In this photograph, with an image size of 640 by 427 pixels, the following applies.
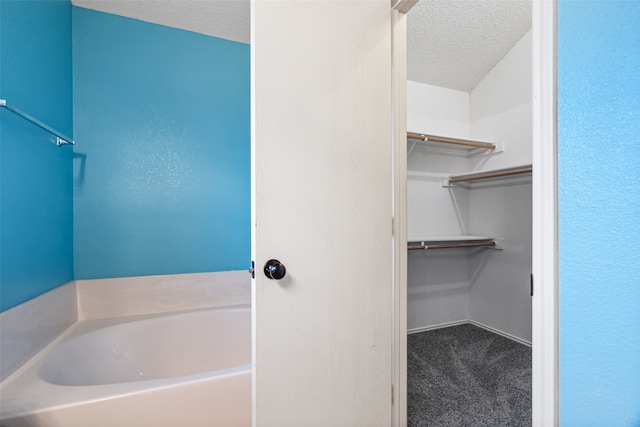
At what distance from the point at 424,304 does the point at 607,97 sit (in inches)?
96.5

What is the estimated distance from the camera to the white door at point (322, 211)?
3.33 ft

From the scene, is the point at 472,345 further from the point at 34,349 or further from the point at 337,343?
the point at 34,349

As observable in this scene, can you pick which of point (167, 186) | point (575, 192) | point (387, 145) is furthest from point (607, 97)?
point (167, 186)

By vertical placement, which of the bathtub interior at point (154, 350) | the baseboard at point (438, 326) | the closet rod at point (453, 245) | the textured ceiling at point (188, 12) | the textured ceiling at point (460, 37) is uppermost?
the textured ceiling at point (460, 37)

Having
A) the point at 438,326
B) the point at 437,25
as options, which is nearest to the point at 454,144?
the point at 437,25

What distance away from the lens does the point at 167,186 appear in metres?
1.95

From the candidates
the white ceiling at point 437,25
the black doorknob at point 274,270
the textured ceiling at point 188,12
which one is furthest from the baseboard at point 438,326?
the textured ceiling at point 188,12

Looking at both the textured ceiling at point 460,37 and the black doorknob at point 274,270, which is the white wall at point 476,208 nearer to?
the textured ceiling at point 460,37

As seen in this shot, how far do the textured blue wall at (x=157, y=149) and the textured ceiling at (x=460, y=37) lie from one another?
132 centimetres

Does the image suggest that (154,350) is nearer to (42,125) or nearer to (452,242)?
(42,125)

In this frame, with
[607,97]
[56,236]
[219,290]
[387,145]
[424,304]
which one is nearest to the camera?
[607,97]

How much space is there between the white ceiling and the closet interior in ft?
0.28

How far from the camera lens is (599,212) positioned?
576 mm

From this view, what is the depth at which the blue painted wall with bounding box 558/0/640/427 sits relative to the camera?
539mm
